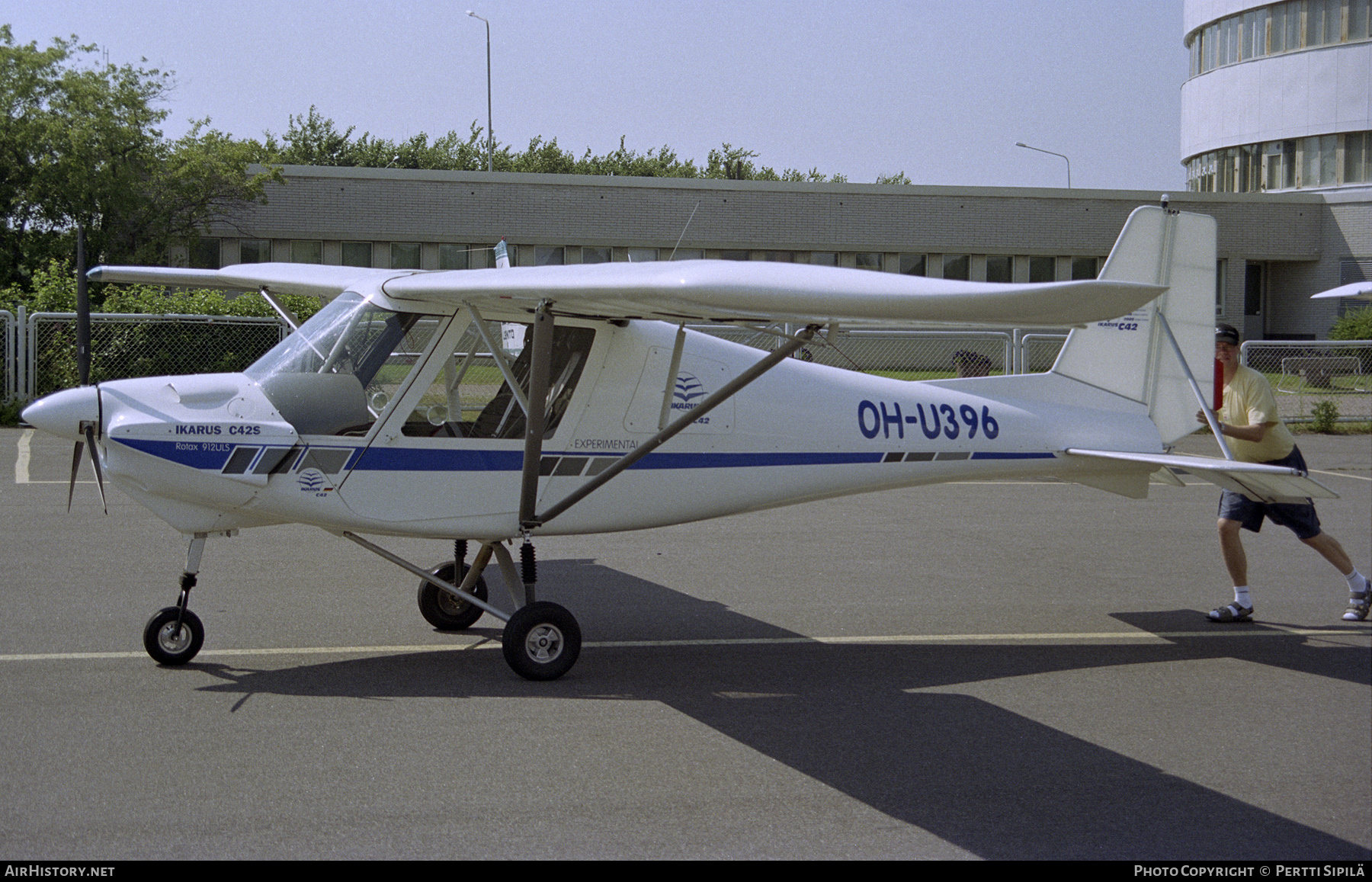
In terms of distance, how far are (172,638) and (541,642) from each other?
2.02 meters

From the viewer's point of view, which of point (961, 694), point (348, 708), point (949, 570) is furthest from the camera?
point (949, 570)

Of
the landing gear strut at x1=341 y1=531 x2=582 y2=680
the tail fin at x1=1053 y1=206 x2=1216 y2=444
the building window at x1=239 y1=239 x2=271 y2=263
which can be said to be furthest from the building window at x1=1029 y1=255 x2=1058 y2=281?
the landing gear strut at x1=341 y1=531 x2=582 y2=680

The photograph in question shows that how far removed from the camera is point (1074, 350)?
8078 millimetres

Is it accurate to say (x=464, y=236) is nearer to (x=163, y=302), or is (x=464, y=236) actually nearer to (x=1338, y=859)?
(x=163, y=302)

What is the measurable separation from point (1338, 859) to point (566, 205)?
110ft

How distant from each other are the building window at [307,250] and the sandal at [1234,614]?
3064 centimetres

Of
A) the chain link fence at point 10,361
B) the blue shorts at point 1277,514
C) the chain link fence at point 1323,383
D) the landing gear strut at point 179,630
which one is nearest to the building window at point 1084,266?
the chain link fence at point 1323,383

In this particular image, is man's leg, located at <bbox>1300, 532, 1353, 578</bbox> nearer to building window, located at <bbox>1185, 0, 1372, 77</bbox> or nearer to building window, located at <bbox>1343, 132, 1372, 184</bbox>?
building window, located at <bbox>1343, 132, 1372, 184</bbox>

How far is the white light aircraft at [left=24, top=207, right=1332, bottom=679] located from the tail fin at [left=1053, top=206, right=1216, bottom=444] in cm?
17

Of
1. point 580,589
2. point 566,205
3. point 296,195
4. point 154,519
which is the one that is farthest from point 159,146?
point 580,589

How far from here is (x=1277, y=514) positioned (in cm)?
785

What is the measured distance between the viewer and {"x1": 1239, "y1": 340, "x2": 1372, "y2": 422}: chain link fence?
22.5 metres

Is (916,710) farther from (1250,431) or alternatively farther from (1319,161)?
(1319,161)

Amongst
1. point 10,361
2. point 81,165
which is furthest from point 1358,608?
point 81,165
